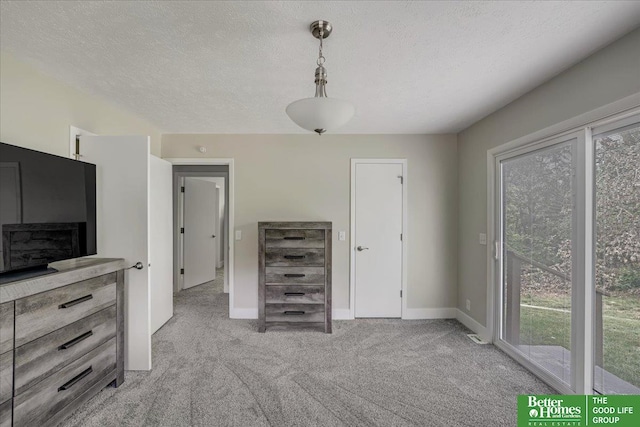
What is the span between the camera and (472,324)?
319cm

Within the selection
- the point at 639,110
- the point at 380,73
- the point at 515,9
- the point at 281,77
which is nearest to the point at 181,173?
the point at 281,77

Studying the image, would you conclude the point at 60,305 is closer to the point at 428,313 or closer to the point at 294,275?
the point at 294,275

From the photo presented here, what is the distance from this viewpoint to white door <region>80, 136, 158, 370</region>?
2.25 m

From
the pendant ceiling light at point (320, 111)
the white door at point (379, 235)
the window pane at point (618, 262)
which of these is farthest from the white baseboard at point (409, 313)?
the pendant ceiling light at point (320, 111)

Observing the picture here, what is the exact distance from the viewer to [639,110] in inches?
60.1

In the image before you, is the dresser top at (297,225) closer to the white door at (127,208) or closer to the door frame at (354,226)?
the door frame at (354,226)

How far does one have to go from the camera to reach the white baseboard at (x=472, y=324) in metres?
2.93

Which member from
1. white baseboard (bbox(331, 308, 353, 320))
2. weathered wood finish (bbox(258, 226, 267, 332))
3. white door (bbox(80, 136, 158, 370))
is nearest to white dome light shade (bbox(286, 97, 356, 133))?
white door (bbox(80, 136, 158, 370))

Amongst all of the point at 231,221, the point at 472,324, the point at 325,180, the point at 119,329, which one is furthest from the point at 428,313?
the point at 119,329

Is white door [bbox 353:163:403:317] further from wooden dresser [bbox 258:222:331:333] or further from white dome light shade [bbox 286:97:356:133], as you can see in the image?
white dome light shade [bbox 286:97:356:133]

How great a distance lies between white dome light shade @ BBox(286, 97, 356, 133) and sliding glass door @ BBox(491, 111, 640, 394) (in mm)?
1773

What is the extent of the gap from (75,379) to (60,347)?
0.27 m

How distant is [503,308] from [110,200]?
3.83m

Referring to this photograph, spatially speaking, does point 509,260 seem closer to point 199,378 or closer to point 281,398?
point 281,398
